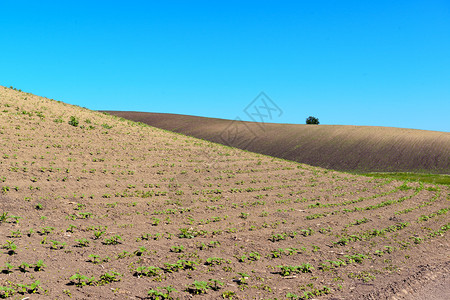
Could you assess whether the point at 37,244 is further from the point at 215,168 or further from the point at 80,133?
the point at 80,133

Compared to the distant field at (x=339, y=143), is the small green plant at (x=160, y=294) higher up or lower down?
lower down

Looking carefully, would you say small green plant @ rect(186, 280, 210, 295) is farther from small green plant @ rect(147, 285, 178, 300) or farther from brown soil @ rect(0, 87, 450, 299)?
small green plant @ rect(147, 285, 178, 300)

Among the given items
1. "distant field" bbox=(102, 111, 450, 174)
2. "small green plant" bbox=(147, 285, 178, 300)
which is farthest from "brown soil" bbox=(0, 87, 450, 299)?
"distant field" bbox=(102, 111, 450, 174)

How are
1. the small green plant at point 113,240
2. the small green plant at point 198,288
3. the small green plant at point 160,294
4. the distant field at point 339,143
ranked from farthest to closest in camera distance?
the distant field at point 339,143
the small green plant at point 113,240
the small green plant at point 198,288
the small green plant at point 160,294

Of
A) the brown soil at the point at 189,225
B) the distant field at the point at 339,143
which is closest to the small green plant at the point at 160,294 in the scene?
the brown soil at the point at 189,225

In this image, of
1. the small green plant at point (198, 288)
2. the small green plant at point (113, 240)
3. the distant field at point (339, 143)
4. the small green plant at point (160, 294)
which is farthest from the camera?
the distant field at point (339, 143)

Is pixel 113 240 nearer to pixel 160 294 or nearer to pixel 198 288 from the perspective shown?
pixel 160 294

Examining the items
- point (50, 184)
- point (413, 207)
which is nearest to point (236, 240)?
point (50, 184)

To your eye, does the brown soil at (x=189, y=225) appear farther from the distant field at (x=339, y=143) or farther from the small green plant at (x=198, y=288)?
the distant field at (x=339, y=143)

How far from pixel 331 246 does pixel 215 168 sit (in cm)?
1262

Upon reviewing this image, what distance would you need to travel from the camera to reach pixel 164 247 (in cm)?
988

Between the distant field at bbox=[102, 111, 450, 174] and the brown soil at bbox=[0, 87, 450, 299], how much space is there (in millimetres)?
25063

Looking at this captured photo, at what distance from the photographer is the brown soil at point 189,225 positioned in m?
7.84

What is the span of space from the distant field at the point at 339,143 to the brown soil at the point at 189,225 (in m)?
25.1
